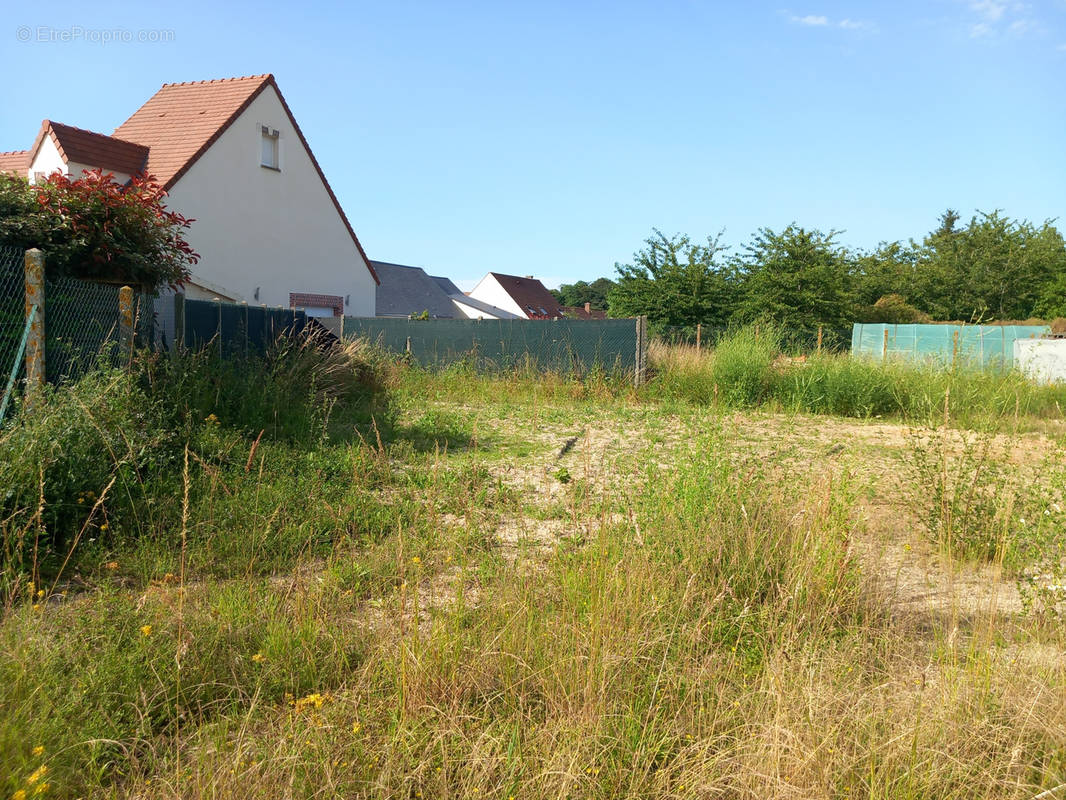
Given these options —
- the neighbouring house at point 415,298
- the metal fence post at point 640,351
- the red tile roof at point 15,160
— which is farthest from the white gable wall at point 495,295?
the metal fence post at point 640,351

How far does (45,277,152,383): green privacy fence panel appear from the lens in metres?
5.30

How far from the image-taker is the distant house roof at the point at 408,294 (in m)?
34.4

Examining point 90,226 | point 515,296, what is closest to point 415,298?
point 515,296

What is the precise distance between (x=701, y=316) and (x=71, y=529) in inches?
976

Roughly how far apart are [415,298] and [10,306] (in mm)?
32035

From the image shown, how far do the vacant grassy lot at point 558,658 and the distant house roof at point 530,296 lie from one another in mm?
44410

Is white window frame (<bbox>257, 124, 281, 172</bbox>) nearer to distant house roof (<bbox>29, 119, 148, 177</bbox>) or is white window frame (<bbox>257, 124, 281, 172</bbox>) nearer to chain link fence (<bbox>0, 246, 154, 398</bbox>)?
distant house roof (<bbox>29, 119, 148, 177</bbox>)

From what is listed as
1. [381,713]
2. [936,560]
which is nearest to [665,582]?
[381,713]

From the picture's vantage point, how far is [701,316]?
26.8 m

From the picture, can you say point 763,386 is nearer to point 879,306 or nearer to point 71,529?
point 71,529

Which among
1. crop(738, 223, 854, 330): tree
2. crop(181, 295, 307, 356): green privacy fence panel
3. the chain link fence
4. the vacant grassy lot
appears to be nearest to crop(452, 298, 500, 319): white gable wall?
crop(738, 223, 854, 330): tree

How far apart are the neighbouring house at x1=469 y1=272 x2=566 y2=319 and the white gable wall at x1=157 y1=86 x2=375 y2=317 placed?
91.4 ft

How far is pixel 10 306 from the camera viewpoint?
16.7 feet

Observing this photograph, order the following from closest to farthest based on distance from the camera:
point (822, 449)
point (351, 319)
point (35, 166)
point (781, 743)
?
point (781, 743)
point (822, 449)
point (35, 166)
point (351, 319)
